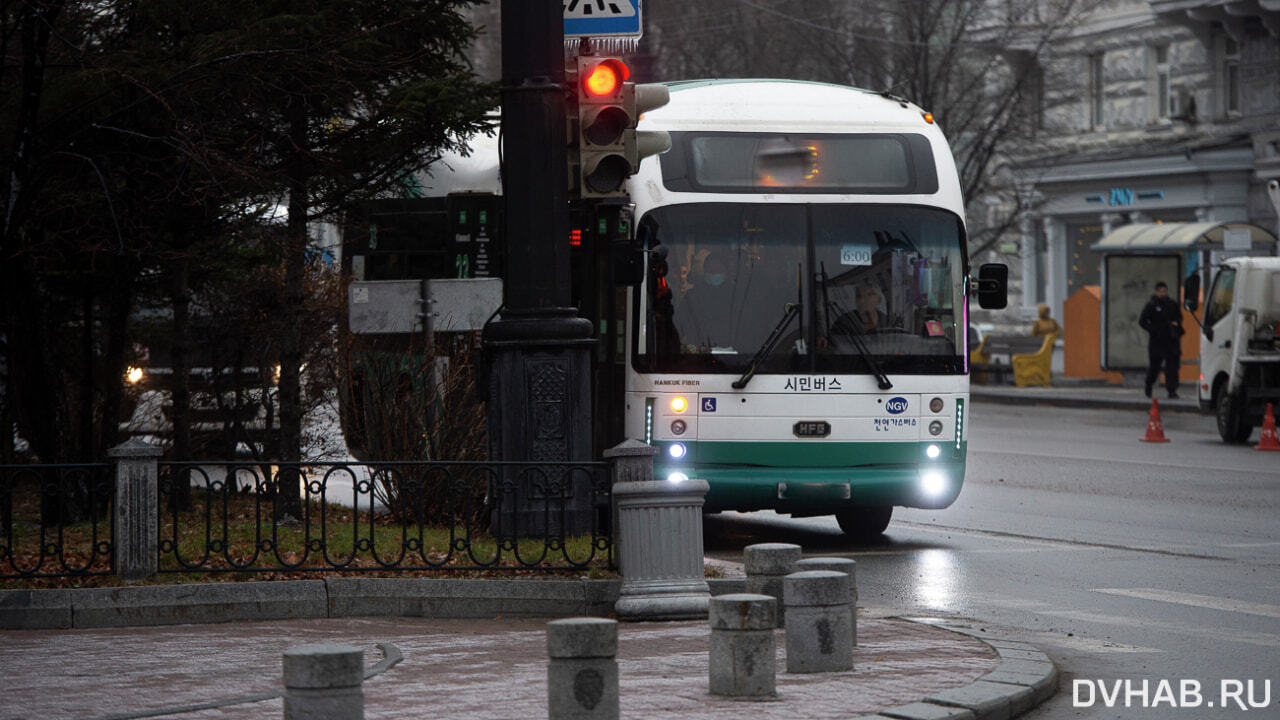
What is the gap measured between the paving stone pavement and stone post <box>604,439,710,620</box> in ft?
0.66

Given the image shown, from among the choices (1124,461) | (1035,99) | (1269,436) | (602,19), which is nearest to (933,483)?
(602,19)

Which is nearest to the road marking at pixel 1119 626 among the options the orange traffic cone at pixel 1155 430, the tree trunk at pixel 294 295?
the tree trunk at pixel 294 295

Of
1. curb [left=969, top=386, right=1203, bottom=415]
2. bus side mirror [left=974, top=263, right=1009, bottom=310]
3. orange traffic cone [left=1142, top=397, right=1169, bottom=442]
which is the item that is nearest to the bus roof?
bus side mirror [left=974, top=263, right=1009, bottom=310]

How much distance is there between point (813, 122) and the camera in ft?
46.4

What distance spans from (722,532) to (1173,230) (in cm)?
2226

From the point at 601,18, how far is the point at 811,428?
3597 mm

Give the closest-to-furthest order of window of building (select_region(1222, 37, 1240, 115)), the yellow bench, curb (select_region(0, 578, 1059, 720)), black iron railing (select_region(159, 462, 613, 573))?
1. curb (select_region(0, 578, 1059, 720))
2. black iron railing (select_region(159, 462, 613, 573))
3. the yellow bench
4. window of building (select_region(1222, 37, 1240, 115))

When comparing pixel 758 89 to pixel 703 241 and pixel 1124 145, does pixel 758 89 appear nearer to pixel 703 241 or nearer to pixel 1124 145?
pixel 703 241

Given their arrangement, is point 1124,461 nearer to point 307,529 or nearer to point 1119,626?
point 1119,626

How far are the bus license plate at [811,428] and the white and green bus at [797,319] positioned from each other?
10 mm

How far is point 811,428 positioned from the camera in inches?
536

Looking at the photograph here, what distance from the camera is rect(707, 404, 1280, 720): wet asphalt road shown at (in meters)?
8.41

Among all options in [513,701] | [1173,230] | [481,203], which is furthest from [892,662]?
[1173,230]

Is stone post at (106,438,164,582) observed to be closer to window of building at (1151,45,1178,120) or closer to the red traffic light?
the red traffic light
